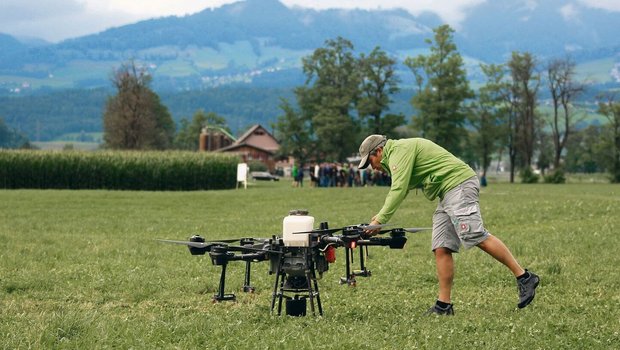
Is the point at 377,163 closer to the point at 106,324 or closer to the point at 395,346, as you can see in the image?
the point at 395,346

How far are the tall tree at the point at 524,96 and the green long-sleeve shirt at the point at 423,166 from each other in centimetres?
10580

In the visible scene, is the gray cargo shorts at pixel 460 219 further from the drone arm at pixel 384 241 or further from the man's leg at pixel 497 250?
the drone arm at pixel 384 241

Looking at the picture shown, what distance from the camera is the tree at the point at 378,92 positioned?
396ft

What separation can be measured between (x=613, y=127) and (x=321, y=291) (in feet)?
361

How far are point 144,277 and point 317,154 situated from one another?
116610 millimetres

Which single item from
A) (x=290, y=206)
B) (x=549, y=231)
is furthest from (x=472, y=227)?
(x=290, y=206)

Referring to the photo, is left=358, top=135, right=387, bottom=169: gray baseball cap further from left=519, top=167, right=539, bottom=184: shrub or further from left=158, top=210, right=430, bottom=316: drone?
left=519, top=167, right=539, bottom=184: shrub

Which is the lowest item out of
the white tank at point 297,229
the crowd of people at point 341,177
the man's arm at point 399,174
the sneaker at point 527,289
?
the crowd of people at point 341,177

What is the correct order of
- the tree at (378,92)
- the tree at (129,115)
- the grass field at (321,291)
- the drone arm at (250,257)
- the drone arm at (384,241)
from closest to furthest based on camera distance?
the grass field at (321,291)
the drone arm at (250,257)
the drone arm at (384,241)
the tree at (129,115)
the tree at (378,92)

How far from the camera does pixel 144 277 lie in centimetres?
1430

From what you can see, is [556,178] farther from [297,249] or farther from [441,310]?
[297,249]

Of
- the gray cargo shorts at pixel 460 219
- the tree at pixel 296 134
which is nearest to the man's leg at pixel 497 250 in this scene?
the gray cargo shorts at pixel 460 219

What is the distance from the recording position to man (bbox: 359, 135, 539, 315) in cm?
1037

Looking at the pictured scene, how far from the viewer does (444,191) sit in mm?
10680
